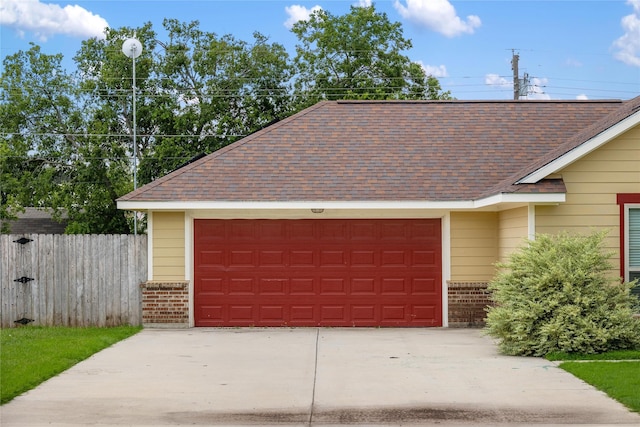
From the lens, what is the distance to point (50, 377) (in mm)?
11609

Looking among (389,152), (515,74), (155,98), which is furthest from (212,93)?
(389,152)

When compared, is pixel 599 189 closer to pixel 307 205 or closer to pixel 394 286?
pixel 394 286

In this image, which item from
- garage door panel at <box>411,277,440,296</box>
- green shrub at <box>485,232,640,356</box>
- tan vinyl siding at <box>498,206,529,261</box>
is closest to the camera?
green shrub at <box>485,232,640,356</box>

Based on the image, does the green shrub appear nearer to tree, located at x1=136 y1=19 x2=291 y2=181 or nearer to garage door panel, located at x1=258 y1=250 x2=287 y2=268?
garage door panel, located at x1=258 y1=250 x2=287 y2=268

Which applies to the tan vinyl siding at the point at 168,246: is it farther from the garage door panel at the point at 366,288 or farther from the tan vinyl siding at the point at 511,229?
the tan vinyl siding at the point at 511,229

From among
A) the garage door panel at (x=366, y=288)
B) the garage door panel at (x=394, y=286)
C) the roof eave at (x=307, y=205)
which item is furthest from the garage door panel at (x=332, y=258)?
the roof eave at (x=307, y=205)

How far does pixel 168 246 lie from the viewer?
18.6 metres

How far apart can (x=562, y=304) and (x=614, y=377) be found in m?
2.66

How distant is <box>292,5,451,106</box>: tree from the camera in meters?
42.2

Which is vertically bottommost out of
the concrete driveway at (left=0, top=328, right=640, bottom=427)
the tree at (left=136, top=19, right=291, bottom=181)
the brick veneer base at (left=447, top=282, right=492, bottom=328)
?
the concrete driveway at (left=0, top=328, right=640, bottom=427)

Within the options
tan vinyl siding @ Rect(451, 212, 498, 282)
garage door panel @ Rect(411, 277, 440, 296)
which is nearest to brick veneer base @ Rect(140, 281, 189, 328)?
garage door panel @ Rect(411, 277, 440, 296)

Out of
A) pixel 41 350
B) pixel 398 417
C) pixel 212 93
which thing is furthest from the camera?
pixel 212 93

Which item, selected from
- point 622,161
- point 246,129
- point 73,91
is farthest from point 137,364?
point 73,91

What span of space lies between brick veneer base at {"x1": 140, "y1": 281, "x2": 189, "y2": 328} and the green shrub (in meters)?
6.74
